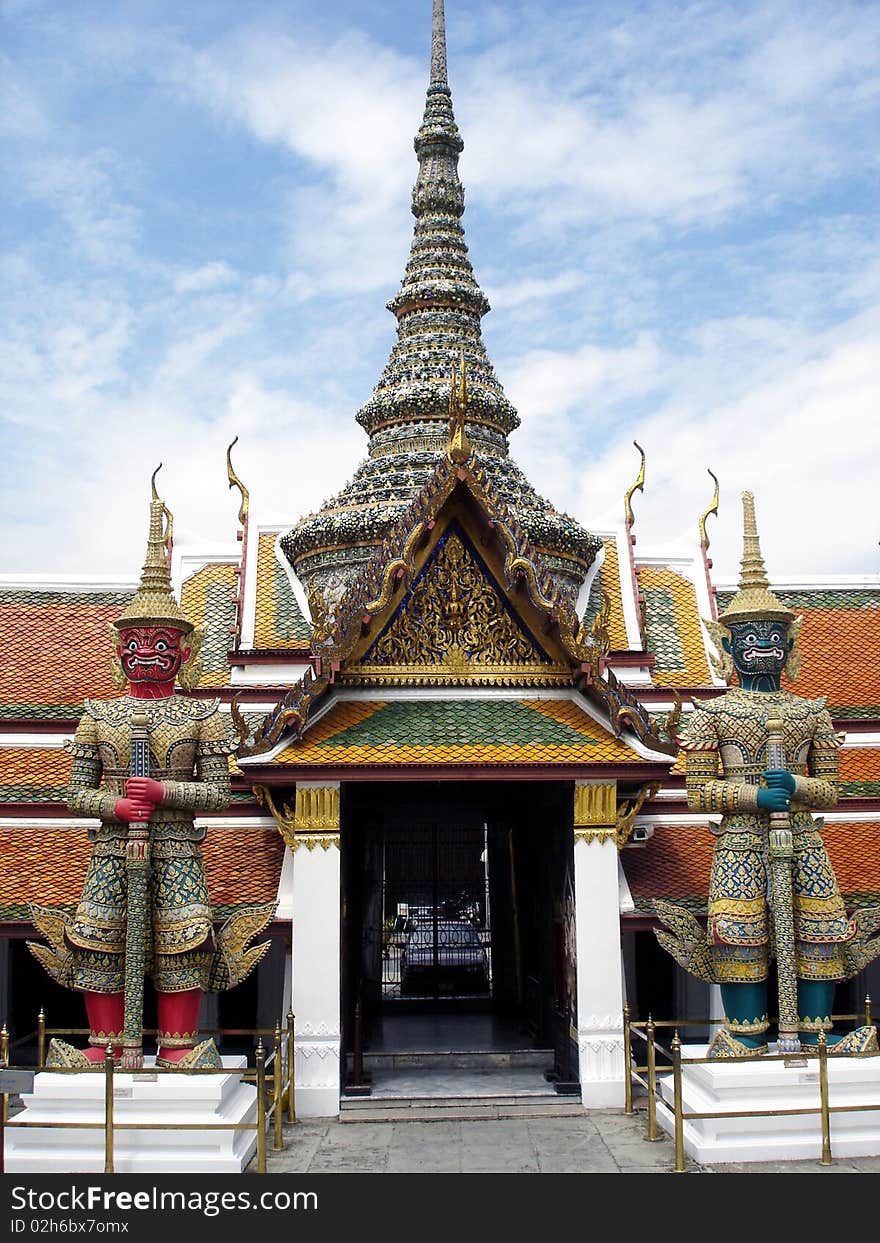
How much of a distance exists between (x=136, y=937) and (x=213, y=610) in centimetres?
588

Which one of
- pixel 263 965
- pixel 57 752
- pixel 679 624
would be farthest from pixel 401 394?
pixel 263 965

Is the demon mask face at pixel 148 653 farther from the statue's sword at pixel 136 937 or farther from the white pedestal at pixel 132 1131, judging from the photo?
the white pedestal at pixel 132 1131

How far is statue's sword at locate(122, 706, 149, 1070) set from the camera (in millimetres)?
8070

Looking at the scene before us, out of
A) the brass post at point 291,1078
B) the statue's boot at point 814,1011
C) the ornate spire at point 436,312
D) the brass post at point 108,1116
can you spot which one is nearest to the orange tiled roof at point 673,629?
the ornate spire at point 436,312

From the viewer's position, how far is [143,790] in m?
8.23

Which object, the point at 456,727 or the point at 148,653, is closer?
the point at 148,653

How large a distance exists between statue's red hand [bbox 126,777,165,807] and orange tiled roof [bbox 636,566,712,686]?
6360mm

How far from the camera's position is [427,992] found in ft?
46.8

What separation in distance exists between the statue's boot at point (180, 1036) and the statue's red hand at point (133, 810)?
1.29m

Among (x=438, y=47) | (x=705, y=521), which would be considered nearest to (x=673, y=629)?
(x=705, y=521)

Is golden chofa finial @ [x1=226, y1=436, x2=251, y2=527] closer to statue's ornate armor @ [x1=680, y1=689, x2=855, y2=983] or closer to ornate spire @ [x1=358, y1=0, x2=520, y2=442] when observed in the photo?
ornate spire @ [x1=358, y1=0, x2=520, y2=442]

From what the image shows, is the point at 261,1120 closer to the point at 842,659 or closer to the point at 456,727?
the point at 456,727
